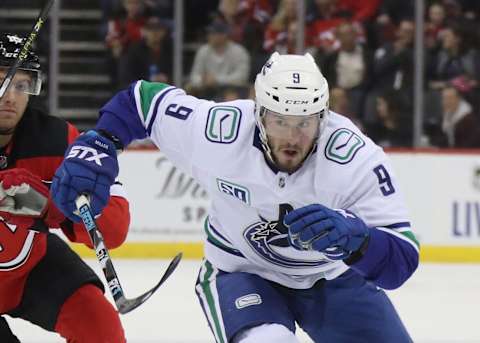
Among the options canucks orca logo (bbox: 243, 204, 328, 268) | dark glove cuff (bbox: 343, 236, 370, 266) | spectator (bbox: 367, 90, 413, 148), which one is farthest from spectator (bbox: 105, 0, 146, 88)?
dark glove cuff (bbox: 343, 236, 370, 266)

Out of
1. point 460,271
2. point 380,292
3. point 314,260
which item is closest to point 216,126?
point 314,260

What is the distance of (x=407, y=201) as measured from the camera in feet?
22.2

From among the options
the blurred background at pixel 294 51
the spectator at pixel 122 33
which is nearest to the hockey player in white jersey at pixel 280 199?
the blurred background at pixel 294 51

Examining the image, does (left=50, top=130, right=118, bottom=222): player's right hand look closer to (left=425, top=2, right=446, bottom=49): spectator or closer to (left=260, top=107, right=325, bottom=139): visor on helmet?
(left=260, top=107, right=325, bottom=139): visor on helmet

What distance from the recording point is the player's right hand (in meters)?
A: 2.98

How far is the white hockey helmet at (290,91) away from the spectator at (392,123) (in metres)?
4.20

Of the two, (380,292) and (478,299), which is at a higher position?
(380,292)

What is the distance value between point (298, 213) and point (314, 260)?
0.42 metres

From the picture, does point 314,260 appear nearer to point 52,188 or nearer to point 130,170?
point 52,188

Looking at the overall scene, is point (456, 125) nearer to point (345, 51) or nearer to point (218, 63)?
point (345, 51)

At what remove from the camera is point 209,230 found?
326 centimetres

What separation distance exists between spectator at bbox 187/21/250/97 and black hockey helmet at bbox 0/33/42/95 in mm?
4035

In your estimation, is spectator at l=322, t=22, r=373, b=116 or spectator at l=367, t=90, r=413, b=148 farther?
spectator at l=322, t=22, r=373, b=116

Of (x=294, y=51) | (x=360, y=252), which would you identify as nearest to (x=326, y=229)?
(x=360, y=252)
